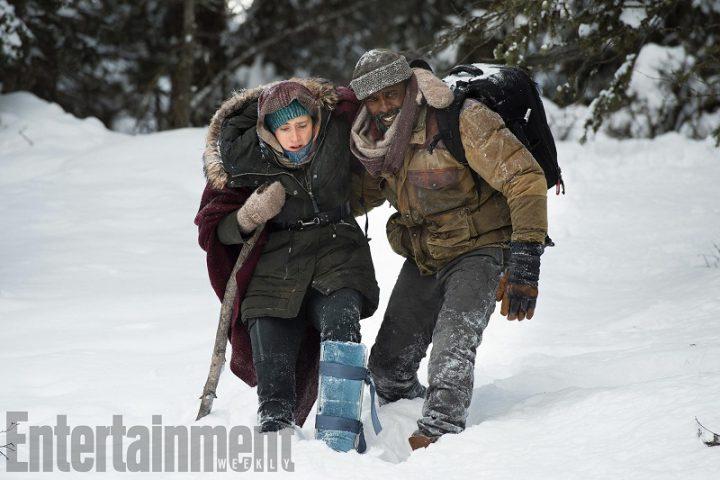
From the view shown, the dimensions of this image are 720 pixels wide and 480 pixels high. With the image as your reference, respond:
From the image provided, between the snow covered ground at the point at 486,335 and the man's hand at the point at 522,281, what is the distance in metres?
0.45

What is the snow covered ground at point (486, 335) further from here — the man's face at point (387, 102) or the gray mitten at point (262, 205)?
the man's face at point (387, 102)

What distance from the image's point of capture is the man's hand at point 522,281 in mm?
3592

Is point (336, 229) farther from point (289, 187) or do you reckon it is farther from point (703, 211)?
point (703, 211)

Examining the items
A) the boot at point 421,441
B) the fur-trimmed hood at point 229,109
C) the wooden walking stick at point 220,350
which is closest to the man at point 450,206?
the boot at point 421,441

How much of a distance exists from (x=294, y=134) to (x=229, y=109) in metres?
0.42

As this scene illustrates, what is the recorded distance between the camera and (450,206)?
3902mm

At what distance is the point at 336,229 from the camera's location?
13.4 feet

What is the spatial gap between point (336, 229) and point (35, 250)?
4.31 metres

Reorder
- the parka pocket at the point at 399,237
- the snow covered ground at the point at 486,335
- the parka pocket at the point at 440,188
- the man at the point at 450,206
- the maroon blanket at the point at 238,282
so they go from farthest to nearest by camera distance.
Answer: the parka pocket at the point at 399,237 → the maroon blanket at the point at 238,282 → the parka pocket at the point at 440,188 → the man at the point at 450,206 → the snow covered ground at the point at 486,335

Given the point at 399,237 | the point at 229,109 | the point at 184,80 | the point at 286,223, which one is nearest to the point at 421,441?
the point at 399,237

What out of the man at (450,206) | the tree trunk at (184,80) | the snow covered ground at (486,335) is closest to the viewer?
the snow covered ground at (486,335)

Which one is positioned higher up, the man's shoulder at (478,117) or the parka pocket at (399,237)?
the man's shoulder at (478,117)

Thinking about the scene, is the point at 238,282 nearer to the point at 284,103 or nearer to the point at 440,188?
the point at 284,103

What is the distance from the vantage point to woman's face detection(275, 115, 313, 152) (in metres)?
3.90
